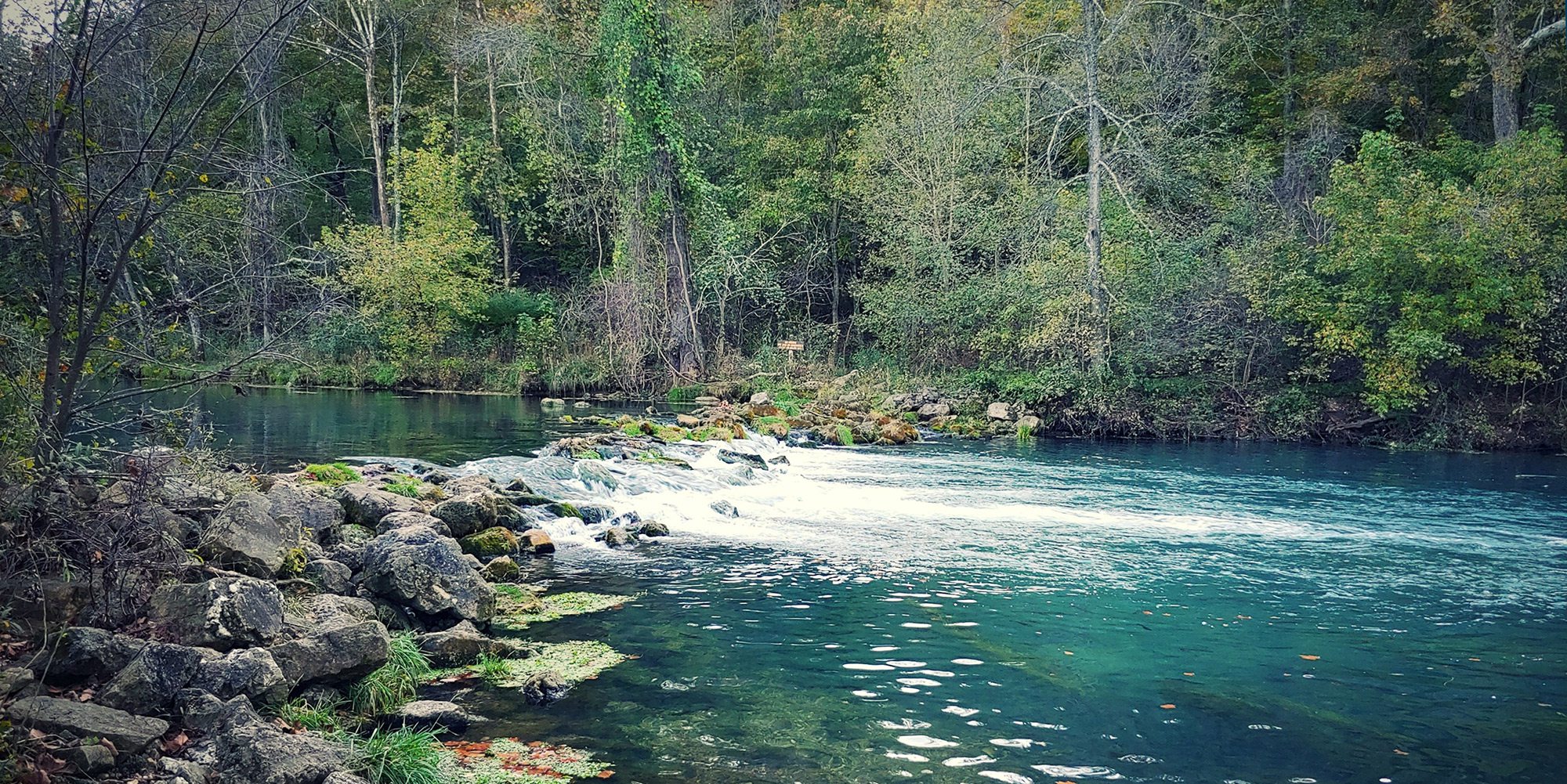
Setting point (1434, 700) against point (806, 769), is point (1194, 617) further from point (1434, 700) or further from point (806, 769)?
point (806, 769)

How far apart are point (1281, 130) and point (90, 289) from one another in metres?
31.6

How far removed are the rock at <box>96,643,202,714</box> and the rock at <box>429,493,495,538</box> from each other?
18.3ft

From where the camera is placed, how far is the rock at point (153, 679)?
578cm

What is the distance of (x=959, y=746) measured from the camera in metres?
6.65

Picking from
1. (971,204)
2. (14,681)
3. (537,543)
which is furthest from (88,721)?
(971,204)

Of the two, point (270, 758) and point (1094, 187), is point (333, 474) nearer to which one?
point (270, 758)

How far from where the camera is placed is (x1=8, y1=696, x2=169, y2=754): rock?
5.19 meters

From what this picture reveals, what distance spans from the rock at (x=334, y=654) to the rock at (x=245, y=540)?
53.4 inches

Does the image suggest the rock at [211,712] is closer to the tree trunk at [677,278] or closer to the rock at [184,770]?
the rock at [184,770]

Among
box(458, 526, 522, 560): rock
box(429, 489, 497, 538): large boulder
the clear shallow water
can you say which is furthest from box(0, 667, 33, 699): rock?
box(429, 489, 497, 538): large boulder

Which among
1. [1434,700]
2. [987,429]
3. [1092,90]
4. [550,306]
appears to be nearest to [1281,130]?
[1092,90]

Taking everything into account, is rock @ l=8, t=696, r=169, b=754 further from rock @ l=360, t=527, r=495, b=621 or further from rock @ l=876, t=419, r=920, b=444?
rock @ l=876, t=419, r=920, b=444

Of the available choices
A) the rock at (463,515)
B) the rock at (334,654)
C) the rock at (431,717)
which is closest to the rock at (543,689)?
the rock at (431,717)

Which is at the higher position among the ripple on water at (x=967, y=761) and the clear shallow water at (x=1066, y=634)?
the clear shallow water at (x=1066, y=634)
